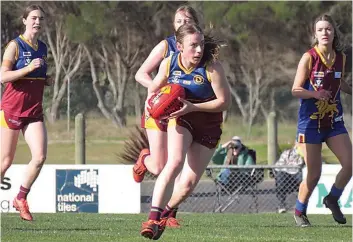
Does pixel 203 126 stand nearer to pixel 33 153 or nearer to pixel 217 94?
pixel 217 94

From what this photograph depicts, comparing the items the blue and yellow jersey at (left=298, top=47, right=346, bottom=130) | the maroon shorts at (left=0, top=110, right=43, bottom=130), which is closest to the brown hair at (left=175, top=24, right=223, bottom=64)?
the blue and yellow jersey at (left=298, top=47, right=346, bottom=130)

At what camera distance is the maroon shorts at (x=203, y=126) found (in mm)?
8320

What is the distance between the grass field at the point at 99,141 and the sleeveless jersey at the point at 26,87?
1629 cm

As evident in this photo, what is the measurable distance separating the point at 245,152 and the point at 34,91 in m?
8.16

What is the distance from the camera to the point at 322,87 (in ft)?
33.1

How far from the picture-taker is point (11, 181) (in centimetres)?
1625

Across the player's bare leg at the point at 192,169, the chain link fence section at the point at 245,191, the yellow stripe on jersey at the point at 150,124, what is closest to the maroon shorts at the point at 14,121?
the yellow stripe on jersey at the point at 150,124

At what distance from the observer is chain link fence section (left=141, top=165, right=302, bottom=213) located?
1689cm

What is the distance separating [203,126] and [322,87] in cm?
210

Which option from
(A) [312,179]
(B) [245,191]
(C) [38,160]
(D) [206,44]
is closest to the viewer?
(D) [206,44]

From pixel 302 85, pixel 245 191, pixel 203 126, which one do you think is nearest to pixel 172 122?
pixel 203 126

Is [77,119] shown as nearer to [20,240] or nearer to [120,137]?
[20,240]

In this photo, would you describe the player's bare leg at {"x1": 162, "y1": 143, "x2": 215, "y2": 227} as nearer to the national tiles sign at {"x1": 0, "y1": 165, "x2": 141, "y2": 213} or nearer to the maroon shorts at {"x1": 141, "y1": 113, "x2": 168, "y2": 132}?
the maroon shorts at {"x1": 141, "y1": 113, "x2": 168, "y2": 132}

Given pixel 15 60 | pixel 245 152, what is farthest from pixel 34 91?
pixel 245 152
